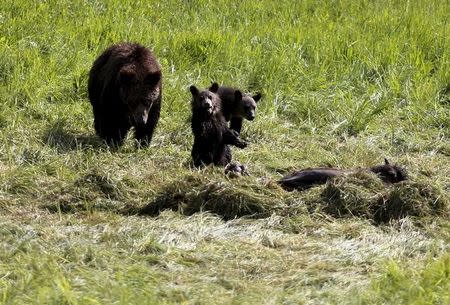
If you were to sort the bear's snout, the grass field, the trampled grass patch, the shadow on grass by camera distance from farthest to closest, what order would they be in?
1. the bear's snout
2. the shadow on grass
3. the trampled grass patch
4. the grass field

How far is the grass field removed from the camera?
21.6ft

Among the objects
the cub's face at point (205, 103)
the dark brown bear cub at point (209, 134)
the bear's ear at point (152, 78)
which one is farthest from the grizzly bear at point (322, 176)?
the bear's ear at point (152, 78)

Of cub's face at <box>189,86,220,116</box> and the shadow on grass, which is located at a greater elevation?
cub's face at <box>189,86,220,116</box>

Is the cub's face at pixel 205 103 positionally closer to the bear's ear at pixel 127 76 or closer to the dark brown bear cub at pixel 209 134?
the dark brown bear cub at pixel 209 134

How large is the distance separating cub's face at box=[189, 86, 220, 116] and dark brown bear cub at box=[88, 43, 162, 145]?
90 centimetres

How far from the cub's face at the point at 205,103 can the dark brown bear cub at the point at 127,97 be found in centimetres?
90

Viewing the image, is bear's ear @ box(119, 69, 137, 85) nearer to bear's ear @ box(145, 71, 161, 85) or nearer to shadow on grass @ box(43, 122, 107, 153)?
bear's ear @ box(145, 71, 161, 85)

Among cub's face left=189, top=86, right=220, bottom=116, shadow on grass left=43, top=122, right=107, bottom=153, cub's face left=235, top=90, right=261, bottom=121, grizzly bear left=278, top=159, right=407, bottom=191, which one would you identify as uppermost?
cub's face left=189, top=86, right=220, bottom=116

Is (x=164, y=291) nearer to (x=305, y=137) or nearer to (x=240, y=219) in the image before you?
(x=240, y=219)

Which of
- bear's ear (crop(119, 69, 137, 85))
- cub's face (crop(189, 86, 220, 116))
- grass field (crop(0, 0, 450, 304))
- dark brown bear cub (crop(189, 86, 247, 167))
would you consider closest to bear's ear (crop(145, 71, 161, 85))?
bear's ear (crop(119, 69, 137, 85))

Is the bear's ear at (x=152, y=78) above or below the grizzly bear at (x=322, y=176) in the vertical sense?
above

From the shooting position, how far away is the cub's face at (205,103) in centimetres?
940

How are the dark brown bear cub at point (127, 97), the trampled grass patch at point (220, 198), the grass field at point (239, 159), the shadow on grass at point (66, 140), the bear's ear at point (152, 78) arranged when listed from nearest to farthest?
the grass field at point (239, 159)
the trampled grass patch at point (220, 198)
the shadow on grass at point (66, 140)
the dark brown bear cub at point (127, 97)
the bear's ear at point (152, 78)

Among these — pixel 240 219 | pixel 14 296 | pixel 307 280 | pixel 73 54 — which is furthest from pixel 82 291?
pixel 73 54
